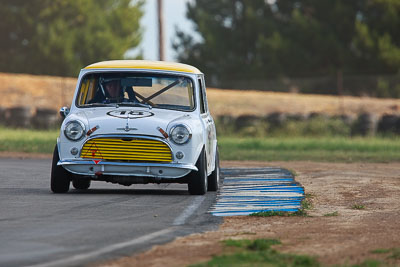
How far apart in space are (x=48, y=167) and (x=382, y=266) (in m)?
13.2

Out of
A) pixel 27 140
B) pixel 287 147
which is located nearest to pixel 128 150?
pixel 287 147

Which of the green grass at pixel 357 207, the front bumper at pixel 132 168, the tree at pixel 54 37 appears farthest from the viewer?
the tree at pixel 54 37

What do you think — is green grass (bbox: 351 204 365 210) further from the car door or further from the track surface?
the car door

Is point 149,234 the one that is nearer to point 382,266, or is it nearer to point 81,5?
point 382,266

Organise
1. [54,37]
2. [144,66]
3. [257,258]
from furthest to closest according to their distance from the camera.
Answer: [54,37] < [144,66] < [257,258]

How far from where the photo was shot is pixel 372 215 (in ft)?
36.3

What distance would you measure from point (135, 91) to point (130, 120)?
1.20 meters

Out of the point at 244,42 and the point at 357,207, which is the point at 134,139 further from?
the point at 244,42

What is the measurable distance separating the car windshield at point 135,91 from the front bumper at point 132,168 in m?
1.31

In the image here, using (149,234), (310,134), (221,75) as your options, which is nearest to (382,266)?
(149,234)

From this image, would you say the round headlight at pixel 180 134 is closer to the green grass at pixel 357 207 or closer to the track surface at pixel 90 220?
the track surface at pixel 90 220

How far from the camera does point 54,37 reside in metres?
61.8

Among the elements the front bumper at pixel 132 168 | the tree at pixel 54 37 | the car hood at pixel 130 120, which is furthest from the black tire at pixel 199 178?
the tree at pixel 54 37

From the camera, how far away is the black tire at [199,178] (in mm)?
13117
